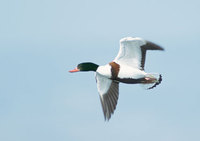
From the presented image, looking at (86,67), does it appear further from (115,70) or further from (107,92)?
(115,70)

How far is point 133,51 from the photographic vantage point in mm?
18438

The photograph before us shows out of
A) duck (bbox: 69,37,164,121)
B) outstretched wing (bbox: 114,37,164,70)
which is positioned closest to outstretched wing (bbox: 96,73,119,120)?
duck (bbox: 69,37,164,121)

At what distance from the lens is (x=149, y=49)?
18.3m

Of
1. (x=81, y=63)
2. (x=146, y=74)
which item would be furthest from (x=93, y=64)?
(x=146, y=74)

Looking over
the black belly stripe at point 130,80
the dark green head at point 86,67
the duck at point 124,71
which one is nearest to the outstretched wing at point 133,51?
the duck at point 124,71

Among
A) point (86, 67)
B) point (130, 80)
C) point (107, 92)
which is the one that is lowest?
point (107, 92)

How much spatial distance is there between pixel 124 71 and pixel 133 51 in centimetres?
63

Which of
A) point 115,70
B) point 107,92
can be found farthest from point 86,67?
point 115,70

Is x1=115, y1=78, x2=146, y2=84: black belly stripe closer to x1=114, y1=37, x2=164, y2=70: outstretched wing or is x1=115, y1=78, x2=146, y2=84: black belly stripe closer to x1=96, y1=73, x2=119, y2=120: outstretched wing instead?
x1=114, y1=37, x2=164, y2=70: outstretched wing

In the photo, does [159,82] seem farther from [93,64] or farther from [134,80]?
[93,64]

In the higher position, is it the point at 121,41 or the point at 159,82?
the point at 121,41

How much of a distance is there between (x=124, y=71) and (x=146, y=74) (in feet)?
2.10

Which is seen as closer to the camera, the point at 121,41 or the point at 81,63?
the point at 121,41

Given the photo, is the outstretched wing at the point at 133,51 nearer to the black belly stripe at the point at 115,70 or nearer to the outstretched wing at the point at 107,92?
the black belly stripe at the point at 115,70
